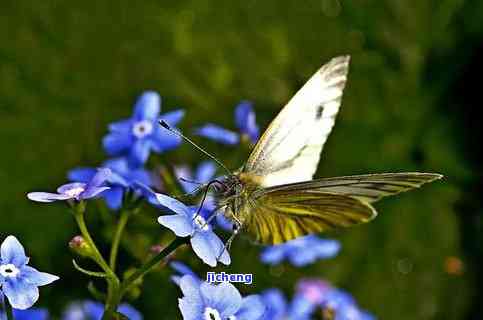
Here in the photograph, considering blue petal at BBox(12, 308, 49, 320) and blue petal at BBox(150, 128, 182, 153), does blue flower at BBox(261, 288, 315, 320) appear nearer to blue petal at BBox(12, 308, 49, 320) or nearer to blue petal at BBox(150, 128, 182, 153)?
blue petal at BBox(150, 128, 182, 153)

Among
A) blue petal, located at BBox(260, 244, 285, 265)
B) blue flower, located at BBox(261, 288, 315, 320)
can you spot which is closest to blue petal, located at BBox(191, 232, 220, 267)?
blue flower, located at BBox(261, 288, 315, 320)

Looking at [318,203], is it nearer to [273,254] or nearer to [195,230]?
[195,230]

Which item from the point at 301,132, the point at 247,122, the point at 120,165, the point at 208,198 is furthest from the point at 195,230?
the point at 247,122

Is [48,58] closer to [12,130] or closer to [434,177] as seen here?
[12,130]

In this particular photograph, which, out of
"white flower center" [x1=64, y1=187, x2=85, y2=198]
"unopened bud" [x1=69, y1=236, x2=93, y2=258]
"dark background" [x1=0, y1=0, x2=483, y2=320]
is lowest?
"unopened bud" [x1=69, y1=236, x2=93, y2=258]

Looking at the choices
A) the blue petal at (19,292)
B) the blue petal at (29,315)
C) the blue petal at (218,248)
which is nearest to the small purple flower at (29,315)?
the blue petal at (29,315)

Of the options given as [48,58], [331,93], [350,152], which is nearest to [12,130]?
[48,58]

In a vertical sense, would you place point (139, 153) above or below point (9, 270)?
above
